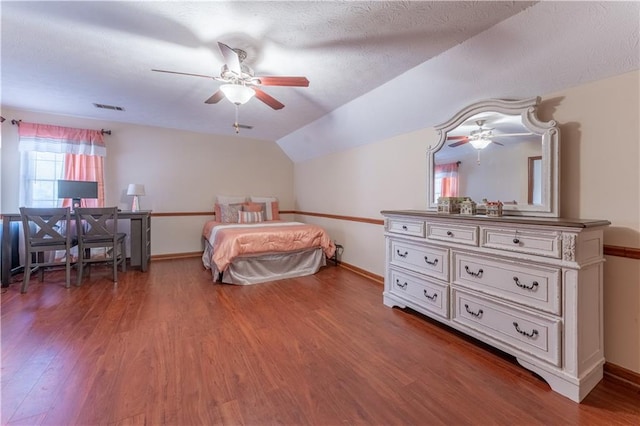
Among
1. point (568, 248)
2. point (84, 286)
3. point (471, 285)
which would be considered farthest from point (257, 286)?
point (568, 248)

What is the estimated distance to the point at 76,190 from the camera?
12.8 feet

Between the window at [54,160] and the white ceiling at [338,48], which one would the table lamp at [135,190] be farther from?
the white ceiling at [338,48]

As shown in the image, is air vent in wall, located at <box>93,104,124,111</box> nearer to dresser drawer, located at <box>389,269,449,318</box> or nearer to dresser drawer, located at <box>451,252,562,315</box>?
dresser drawer, located at <box>389,269,449,318</box>

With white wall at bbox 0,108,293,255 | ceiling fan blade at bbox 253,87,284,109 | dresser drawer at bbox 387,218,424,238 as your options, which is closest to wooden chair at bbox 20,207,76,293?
white wall at bbox 0,108,293,255

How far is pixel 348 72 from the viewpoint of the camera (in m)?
2.63

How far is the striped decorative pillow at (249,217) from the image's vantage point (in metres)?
4.93

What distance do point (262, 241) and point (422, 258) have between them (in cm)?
201

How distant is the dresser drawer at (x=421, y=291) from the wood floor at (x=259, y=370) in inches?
7.2

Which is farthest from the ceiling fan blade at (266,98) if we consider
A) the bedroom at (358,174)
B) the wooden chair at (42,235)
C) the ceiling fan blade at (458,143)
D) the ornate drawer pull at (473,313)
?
the wooden chair at (42,235)

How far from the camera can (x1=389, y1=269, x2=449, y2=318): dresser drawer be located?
7.50 feet

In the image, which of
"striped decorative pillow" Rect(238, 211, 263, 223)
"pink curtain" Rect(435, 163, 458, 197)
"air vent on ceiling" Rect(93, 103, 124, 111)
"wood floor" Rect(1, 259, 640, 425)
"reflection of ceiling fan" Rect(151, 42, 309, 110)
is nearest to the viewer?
"wood floor" Rect(1, 259, 640, 425)

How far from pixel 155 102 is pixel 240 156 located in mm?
2115

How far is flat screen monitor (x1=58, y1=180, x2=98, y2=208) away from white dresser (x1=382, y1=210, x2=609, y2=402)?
456 centimetres

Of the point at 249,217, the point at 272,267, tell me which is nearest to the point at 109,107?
the point at 249,217
